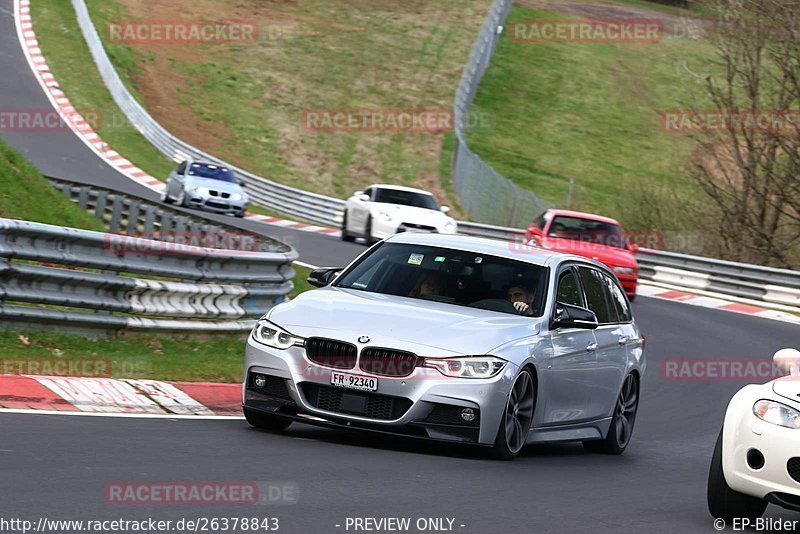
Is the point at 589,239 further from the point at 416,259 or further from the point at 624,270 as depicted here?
the point at 416,259

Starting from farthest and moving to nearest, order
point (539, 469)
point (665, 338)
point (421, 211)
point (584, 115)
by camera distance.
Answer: point (584, 115) < point (421, 211) < point (665, 338) < point (539, 469)

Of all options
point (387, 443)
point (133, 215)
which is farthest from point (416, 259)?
point (133, 215)

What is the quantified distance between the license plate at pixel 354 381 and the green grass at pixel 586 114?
128 ft

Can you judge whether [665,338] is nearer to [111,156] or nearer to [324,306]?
[324,306]

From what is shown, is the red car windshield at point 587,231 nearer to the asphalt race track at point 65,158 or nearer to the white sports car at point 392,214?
the white sports car at point 392,214

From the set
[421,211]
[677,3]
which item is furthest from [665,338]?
[677,3]

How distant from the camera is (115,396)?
1028 cm

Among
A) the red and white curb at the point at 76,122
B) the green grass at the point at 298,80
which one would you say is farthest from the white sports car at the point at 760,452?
the green grass at the point at 298,80

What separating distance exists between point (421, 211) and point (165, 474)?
885 inches

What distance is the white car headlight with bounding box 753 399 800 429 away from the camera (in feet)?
24.3

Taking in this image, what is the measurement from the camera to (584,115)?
202 ft

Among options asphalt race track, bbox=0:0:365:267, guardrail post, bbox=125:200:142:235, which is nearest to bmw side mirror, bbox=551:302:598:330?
guardrail post, bbox=125:200:142:235

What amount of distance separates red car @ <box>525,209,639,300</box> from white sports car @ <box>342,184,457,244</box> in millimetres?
3344

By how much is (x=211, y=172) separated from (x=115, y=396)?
25.8m
